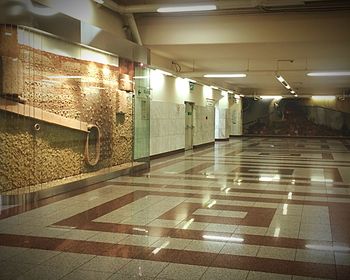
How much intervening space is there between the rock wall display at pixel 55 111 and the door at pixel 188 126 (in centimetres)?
810

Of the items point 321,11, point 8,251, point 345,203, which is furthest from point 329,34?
point 8,251

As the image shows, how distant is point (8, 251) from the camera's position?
498cm

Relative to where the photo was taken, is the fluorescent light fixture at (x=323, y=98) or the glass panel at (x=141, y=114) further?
the fluorescent light fixture at (x=323, y=98)

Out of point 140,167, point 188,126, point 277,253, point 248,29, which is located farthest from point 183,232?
point 188,126

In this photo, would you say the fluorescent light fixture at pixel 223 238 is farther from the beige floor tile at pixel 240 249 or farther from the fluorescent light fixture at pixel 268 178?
the fluorescent light fixture at pixel 268 178

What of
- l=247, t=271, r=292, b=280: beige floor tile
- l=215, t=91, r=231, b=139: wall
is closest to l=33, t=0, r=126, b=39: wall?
l=247, t=271, r=292, b=280: beige floor tile

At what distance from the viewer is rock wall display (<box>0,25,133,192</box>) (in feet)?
24.9

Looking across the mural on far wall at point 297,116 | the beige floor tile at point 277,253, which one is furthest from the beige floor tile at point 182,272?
the mural on far wall at point 297,116

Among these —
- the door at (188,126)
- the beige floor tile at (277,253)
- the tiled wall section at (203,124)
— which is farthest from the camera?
the tiled wall section at (203,124)

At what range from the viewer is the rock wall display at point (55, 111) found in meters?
7.59

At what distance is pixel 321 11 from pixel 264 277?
8089 millimetres

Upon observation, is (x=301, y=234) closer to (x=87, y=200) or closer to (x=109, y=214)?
(x=109, y=214)

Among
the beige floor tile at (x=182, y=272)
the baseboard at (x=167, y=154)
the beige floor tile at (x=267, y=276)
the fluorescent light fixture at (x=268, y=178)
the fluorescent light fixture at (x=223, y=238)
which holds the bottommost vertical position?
the beige floor tile at (x=267, y=276)

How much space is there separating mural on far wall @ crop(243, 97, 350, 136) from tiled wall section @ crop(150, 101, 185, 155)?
58.1ft
